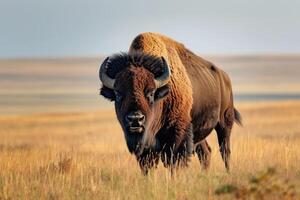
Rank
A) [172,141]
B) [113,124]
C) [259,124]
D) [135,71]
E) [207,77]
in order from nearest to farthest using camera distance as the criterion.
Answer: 1. [135,71]
2. [172,141]
3. [207,77]
4. [259,124]
5. [113,124]

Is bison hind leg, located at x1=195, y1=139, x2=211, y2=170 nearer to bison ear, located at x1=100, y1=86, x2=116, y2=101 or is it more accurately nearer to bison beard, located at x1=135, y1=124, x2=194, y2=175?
bison beard, located at x1=135, y1=124, x2=194, y2=175

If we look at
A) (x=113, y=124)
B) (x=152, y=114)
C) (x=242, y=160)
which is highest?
(x=152, y=114)

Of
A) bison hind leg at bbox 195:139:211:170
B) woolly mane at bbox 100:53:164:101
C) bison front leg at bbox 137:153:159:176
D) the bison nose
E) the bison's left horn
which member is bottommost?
bison hind leg at bbox 195:139:211:170

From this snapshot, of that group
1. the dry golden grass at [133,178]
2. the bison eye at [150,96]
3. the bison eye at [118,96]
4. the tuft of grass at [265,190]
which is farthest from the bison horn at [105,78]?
the tuft of grass at [265,190]

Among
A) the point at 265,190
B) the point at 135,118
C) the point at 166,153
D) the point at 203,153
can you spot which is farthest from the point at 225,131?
the point at 265,190

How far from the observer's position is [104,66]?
13.6 metres

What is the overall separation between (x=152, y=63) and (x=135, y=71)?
0.50 metres

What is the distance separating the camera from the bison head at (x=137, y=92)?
12.6 metres

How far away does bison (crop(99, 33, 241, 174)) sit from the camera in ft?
42.5

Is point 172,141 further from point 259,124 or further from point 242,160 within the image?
point 259,124

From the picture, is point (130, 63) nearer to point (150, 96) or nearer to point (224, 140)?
point (150, 96)

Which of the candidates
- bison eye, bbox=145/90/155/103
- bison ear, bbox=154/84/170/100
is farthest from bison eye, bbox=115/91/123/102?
bison ear, bbox=154/84/170/100

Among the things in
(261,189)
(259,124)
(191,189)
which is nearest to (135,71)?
(191,189)

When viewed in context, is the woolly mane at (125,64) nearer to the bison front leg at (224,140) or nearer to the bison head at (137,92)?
the bison head at (137,92)
